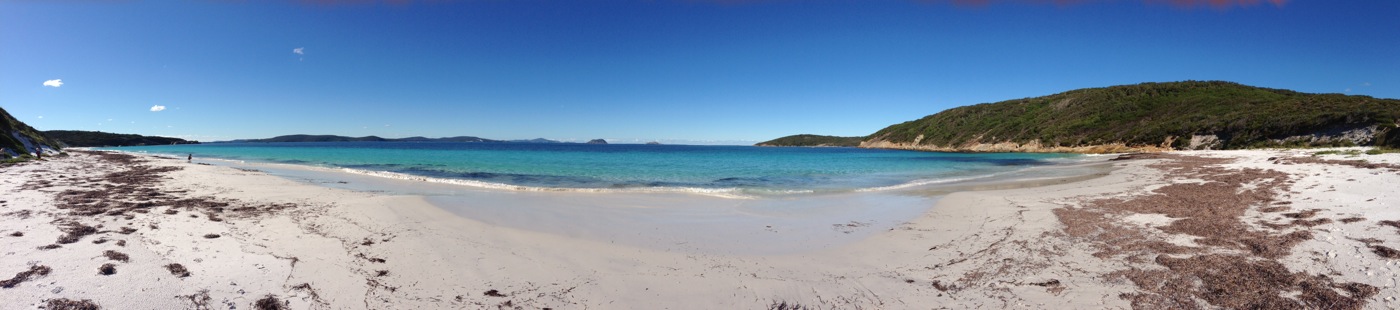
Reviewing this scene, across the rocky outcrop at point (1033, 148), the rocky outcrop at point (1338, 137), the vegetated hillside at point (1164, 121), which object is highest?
the vegetated hillside at point (1164, 121)

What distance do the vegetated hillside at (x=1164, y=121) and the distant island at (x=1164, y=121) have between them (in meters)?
0.11

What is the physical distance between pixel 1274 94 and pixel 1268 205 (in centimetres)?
10203

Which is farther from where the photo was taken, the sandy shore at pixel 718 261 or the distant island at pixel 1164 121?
the distant island at pixel 1164 121

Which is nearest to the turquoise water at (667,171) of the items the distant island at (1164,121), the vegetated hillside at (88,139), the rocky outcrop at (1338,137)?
the rocky outcrop at (1338,137)

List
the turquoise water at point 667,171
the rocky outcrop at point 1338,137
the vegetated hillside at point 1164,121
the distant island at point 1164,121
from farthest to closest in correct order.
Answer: the vegetated hillside at point 1164,121
the distant island at point 1164,121
the rocky outcrop at point 1338,137
the turquoise water at point 667,171

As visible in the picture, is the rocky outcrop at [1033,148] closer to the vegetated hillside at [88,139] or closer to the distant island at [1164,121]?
the distant island at [1164,121]

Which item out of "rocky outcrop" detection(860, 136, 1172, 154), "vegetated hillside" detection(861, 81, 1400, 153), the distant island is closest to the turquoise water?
"vegetated hillside" detection(861, 81, 1400, 153)

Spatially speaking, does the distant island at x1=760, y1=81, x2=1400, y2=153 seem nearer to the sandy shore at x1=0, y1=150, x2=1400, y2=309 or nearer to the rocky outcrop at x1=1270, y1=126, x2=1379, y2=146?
the rocky outcrop at x1=1270, y1=126, x2=1379, y2=146

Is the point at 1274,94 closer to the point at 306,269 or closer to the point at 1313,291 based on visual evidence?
the point at 1313,291

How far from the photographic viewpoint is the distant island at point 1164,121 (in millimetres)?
39500

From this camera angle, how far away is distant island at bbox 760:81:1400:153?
130ft

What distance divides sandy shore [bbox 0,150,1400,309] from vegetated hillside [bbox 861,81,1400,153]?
30155mm

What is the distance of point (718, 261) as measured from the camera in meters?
6.48

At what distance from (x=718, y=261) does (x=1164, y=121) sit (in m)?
88.9
